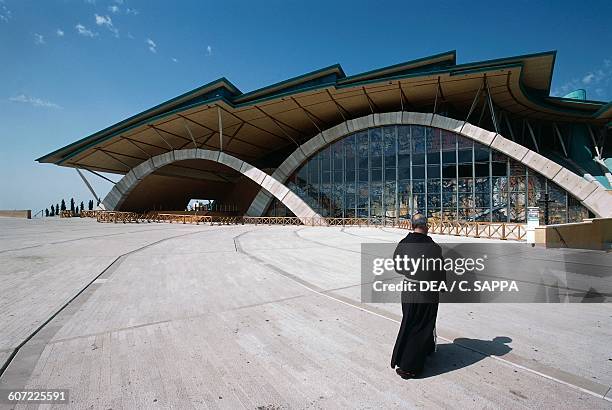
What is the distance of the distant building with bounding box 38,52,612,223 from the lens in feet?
76.7

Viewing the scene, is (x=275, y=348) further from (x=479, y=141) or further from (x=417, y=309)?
(x=479, y=141)

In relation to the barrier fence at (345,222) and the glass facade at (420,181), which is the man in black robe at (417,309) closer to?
the barrier fence at (345,222)

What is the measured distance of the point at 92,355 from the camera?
11.6 ft

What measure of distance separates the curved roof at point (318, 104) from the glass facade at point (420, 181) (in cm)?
365

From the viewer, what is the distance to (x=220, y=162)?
32469 mm

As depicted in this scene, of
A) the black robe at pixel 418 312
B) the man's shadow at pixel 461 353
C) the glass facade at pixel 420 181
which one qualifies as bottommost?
the man's shadow at pixel 461 353

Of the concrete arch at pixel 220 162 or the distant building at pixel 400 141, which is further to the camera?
the concrete arch at pixel 220 162

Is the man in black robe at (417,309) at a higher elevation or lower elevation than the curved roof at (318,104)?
lower

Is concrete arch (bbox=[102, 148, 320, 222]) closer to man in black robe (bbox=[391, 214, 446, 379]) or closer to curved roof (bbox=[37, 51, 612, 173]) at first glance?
curved roof (bbox=[37, 51, 612, 173])

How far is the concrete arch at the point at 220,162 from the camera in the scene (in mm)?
29594

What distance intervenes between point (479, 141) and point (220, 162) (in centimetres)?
2445

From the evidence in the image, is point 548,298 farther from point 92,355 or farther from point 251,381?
point 92,355

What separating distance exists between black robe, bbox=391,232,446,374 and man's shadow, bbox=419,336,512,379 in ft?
0.70

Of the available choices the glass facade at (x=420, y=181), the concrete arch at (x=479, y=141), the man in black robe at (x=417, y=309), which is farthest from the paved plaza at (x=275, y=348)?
the glass facade at (x=420, y=181)
